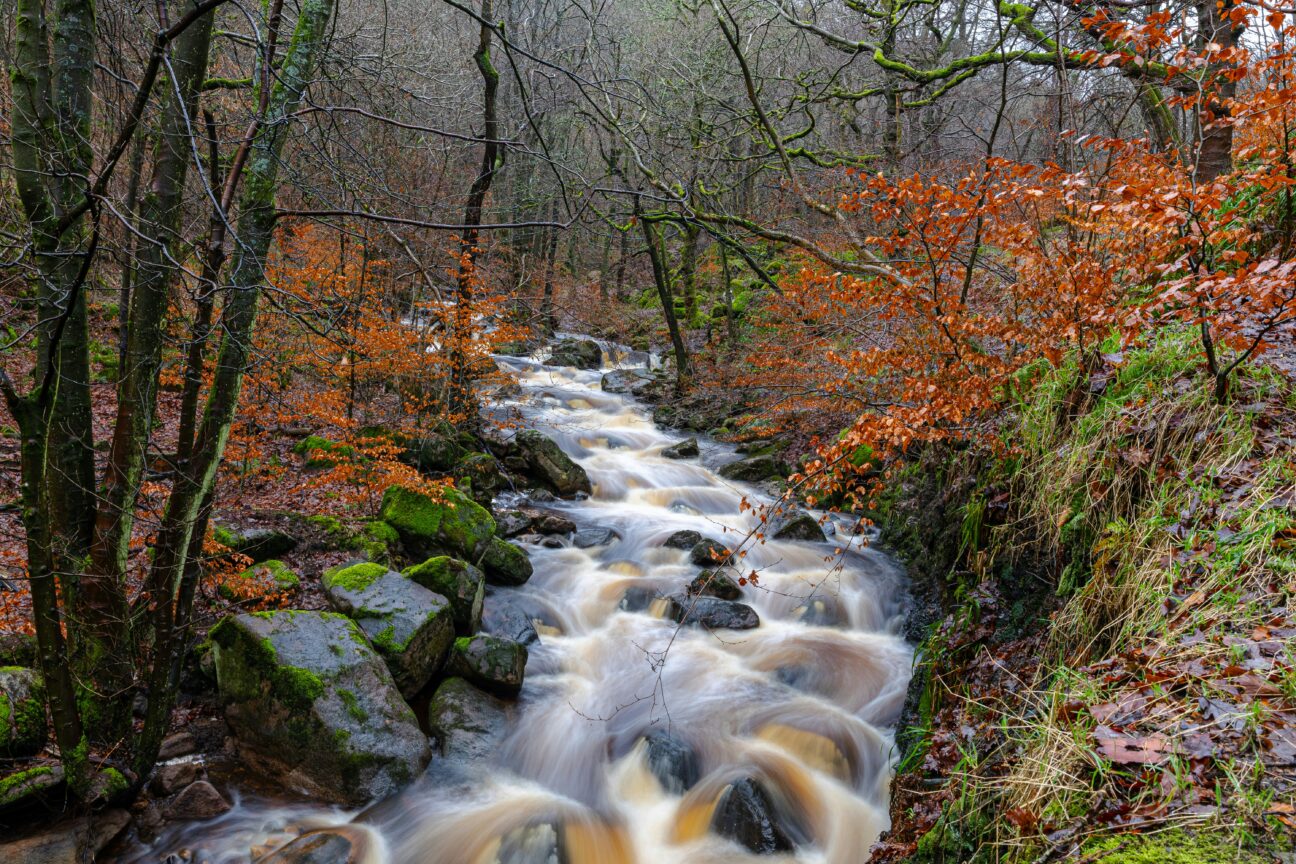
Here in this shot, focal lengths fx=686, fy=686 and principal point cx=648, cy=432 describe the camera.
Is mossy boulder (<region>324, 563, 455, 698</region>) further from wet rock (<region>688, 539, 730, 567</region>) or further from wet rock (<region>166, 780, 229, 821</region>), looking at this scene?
wet rock (<region>688, 539, 730, 567</region>)

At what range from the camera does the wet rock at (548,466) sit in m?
12.2

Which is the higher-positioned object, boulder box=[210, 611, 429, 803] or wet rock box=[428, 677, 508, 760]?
boulder box=[210, 611, 429, 803]

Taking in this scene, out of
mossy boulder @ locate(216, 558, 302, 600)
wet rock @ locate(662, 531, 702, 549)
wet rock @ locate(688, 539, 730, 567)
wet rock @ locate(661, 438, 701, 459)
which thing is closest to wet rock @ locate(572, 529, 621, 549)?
wet rock @ locate(662, 531, 702, 549)

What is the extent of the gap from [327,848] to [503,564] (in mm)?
4149

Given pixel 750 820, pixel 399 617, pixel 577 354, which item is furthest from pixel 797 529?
pixel 577 354

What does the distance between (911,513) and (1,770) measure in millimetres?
9079

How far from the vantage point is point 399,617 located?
6.38 m

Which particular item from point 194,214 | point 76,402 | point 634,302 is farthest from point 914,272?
point 634,302

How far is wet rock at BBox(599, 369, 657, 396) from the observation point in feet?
60.7

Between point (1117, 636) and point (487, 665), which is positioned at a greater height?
point (1117, 636)

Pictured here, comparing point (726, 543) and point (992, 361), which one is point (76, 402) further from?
point (726, 543)

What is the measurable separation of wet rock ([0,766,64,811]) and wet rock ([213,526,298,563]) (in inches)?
114

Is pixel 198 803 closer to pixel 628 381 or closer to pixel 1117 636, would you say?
pixel 1117 636

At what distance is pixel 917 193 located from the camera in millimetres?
4738
